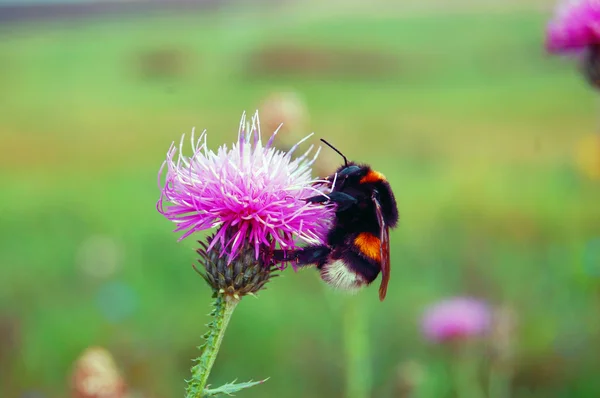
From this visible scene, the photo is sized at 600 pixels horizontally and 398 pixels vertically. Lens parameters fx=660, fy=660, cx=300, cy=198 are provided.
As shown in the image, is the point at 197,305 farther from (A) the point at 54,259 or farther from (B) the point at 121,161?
(B) the point at 121,161

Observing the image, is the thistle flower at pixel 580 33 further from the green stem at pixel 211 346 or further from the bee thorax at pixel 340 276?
the green stem at pixel 211 346

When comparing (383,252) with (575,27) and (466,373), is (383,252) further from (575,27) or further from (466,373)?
(466,373)

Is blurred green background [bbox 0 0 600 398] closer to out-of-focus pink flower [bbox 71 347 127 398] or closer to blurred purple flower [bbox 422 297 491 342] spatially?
blurred purple flower [bbox 422 297 491 342]

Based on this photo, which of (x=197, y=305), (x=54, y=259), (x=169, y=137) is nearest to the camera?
(x=197, y=305)

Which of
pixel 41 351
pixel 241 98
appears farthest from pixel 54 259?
pixel 241 98

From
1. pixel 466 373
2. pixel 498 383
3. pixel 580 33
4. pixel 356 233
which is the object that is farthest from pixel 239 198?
pixel 498 383

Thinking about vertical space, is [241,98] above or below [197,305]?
above
